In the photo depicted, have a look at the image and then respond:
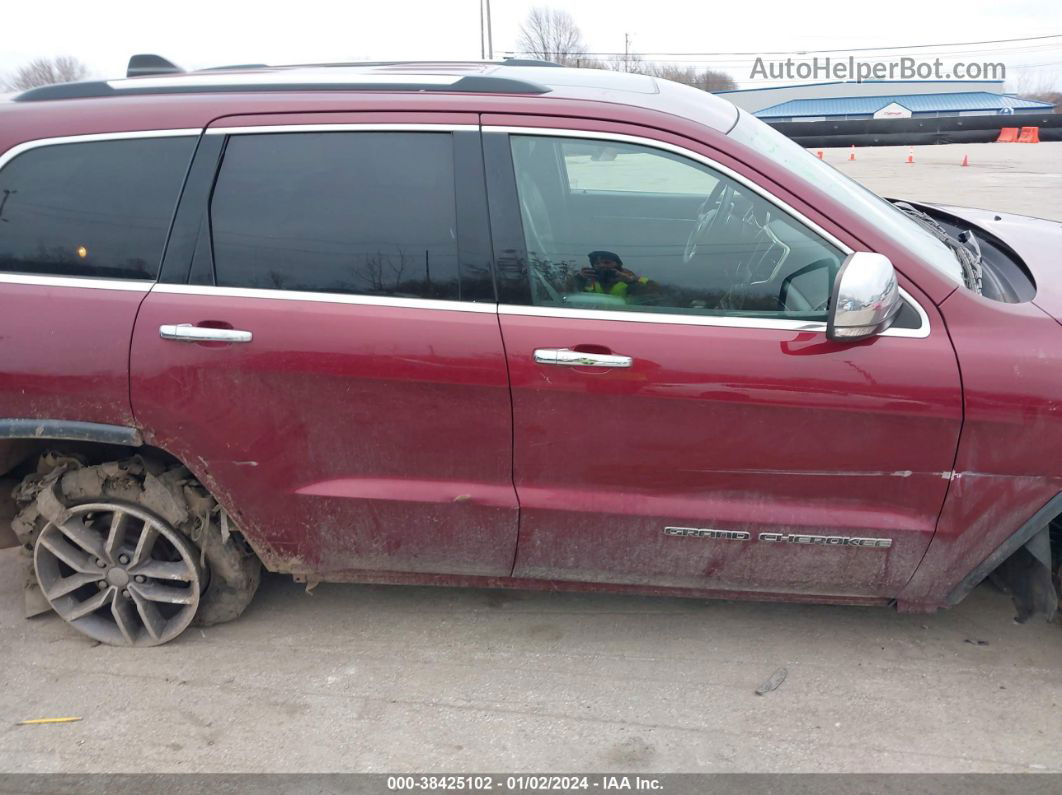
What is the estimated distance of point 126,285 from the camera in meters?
2.72

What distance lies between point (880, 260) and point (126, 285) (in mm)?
2351

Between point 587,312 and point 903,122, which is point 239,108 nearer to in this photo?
point 587,312

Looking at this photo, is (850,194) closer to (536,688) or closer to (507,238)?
(507,238)

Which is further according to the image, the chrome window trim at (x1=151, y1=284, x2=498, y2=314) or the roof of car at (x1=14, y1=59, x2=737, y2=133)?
the roof of car at (x1=14, y1=59, x2=737, y2=133)

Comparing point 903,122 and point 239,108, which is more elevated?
point 239,108

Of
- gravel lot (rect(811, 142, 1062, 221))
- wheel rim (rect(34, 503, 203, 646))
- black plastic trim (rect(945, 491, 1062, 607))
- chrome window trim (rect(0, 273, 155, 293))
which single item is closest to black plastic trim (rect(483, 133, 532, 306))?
chrome window trim (rect(0, 273, 155, 293))

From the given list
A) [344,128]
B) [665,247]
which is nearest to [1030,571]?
[665,247]

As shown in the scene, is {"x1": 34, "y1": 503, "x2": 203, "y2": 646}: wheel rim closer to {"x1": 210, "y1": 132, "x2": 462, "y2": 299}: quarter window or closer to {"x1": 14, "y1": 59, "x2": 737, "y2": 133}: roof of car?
{"x1": 210, "y1": 132, "x2": 462, "y2": 299}: quarter window

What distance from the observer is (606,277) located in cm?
262

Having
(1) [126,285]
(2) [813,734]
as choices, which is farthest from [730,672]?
(1) [126,285]

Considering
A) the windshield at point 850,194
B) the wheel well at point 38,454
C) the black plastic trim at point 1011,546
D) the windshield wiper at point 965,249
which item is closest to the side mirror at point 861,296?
the windshield at point 850,194

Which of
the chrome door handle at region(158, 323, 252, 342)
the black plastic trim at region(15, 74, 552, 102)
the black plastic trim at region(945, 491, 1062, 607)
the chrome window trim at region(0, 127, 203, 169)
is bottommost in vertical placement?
the black plastic trim at region(945, 491, 1062, 607)

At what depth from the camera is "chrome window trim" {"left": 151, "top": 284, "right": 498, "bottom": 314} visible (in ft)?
8.55

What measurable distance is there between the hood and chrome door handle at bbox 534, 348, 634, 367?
1341mm
